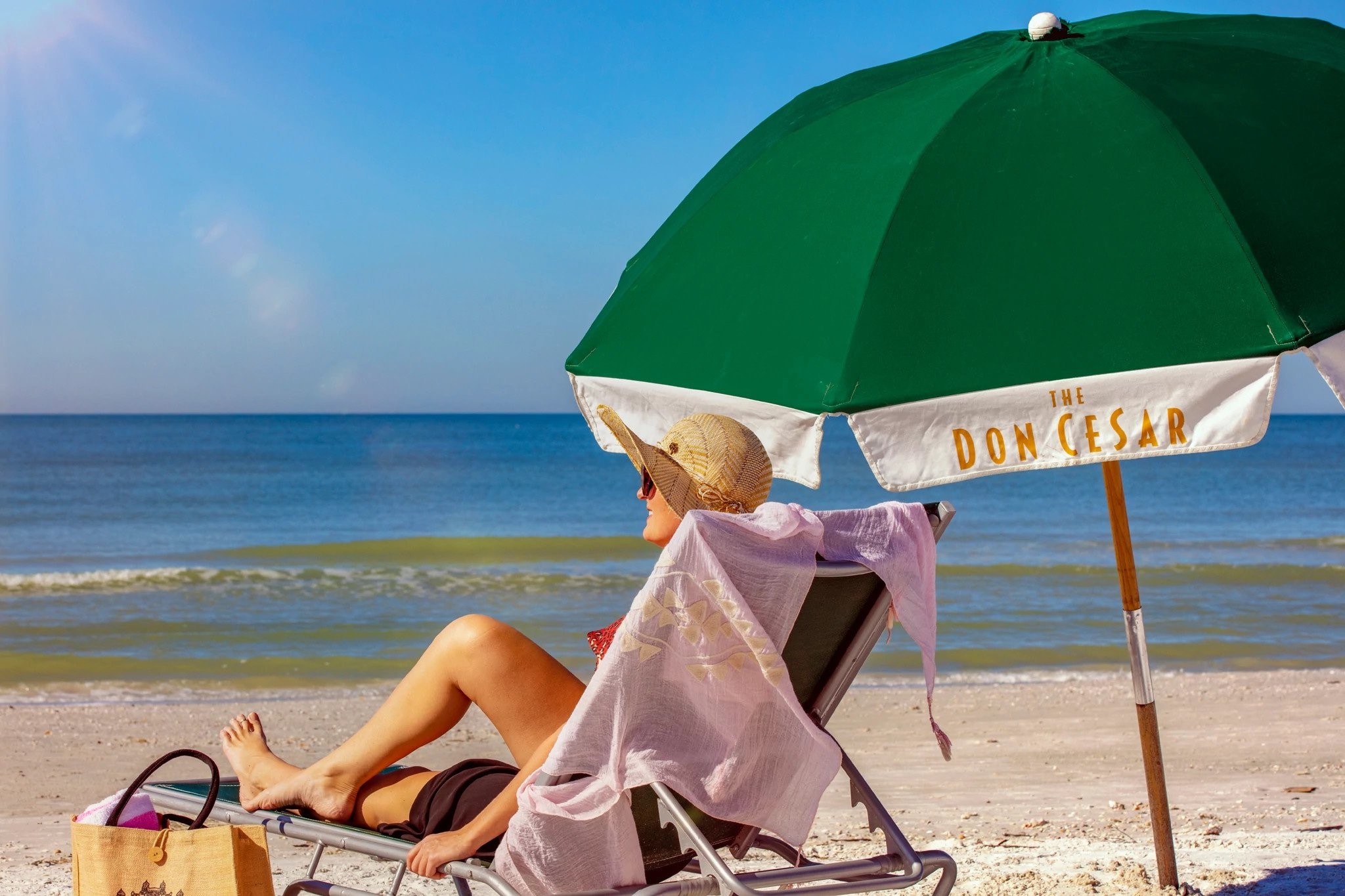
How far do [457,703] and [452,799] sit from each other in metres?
0.19

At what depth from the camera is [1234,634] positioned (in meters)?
9.80

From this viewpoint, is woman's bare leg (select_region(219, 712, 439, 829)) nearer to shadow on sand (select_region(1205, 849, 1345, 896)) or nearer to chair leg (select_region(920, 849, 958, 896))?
chair leg (select_region(920, 849, 958, 896))

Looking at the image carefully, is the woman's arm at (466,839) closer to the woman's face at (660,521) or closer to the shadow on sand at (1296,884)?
the woman's face at (660,521)

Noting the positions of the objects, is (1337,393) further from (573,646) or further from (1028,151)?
(573,646)

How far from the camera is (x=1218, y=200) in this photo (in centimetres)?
223

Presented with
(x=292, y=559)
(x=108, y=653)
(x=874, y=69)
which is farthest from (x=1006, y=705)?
(x=292, y=559)

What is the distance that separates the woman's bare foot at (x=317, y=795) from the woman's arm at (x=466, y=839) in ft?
1.43

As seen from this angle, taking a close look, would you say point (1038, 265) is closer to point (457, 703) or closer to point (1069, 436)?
point (1069, 436)

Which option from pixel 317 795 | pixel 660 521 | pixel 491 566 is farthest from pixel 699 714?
pixel 491 566

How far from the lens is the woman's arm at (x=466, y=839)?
87.4 inches

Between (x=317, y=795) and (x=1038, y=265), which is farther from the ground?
(x=1038, y=265)

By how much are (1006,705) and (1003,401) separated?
5256 mm

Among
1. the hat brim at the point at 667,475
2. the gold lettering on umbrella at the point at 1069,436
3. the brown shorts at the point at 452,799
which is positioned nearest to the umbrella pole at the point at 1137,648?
the gold lettering on umbrella at the point at 1069,436

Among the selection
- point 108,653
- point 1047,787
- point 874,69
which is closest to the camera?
point 874,69
